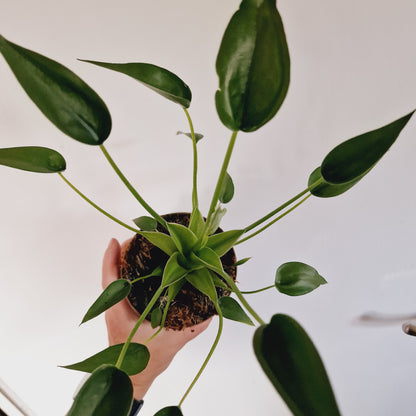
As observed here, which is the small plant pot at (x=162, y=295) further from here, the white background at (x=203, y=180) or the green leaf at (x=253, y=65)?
the green leaf at (x=253, y=65)

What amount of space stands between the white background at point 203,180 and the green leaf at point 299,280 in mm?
241

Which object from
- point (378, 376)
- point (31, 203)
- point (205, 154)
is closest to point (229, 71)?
point (205, 154)

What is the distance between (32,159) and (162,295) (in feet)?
0.89

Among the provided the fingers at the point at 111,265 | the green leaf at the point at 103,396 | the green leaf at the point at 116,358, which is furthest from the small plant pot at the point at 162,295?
the green leaf at the point at 103,396

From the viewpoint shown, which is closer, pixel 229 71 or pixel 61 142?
pixel 229 71

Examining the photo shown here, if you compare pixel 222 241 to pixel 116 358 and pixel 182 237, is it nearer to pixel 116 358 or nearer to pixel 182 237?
pixel 182 237

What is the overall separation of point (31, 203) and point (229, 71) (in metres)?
0.52

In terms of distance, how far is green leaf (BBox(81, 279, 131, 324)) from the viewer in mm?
454

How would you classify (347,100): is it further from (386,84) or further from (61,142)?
(61,142)

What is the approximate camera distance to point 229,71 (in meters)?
0.32

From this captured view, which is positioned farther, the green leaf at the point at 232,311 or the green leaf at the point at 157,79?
the green leaf at the point at 232,311

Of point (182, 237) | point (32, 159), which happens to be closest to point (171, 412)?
point (182, 237)

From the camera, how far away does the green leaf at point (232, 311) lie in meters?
0.51

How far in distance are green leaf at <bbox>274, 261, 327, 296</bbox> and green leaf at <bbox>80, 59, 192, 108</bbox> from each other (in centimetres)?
26
